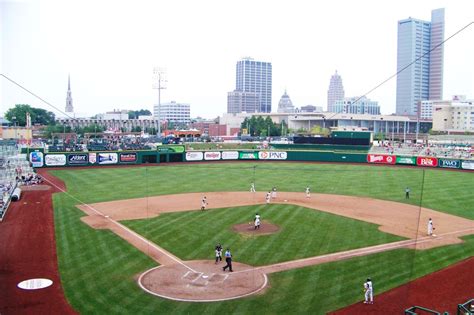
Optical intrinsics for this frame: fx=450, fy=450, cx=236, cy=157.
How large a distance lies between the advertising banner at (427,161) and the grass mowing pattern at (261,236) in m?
38.5

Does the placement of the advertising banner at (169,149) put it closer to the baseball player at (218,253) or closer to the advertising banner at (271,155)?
the advertising banner at (271,155)

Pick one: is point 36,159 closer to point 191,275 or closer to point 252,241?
point 252,241

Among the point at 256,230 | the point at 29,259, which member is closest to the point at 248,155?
the point at 256,230

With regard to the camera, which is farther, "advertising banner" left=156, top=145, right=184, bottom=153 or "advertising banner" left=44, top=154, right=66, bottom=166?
"advertising banner" left=156, top=145, right=184, bottom=153

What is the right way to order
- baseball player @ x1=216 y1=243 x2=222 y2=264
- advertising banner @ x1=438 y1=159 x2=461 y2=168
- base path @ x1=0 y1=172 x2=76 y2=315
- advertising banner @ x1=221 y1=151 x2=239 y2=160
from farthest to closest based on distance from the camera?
advertising banner @ x1=221 y1=151 x2=239 y2=160
advertising banner @ x1=438 y1=159 x2=461 y2=168
baseball player @ x1=216 y1=243 x2=222 y2=264
base path @ x1=0 y1=172 x2=76 y2=315

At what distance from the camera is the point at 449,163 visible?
205 ft

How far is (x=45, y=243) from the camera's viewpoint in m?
24.6

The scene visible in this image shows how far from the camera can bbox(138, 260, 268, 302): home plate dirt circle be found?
1733 centimetres

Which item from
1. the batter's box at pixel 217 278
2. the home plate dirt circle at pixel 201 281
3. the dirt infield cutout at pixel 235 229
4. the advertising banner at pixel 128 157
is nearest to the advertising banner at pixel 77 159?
the advertising banner at pixel 128 157

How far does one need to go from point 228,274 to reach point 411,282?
7.79m

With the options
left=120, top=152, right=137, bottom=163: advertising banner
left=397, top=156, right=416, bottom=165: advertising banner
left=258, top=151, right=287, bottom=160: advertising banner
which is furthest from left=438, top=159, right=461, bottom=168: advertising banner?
left=120, top=152, right=137, bottom=163: advertising banner

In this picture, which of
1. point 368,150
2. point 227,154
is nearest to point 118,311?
point 227,154

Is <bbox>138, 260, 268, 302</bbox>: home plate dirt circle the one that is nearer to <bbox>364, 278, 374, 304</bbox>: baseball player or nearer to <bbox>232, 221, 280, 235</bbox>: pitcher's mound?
<bbox>364, 278, 374, 304</bbox>: baseball player

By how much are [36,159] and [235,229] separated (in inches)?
1543
